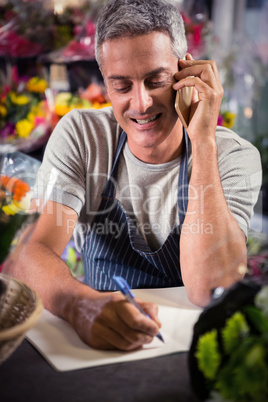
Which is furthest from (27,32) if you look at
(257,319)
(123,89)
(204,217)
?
(257,319)

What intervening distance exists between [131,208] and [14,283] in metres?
0.65

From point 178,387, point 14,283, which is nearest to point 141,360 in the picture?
point 178,387

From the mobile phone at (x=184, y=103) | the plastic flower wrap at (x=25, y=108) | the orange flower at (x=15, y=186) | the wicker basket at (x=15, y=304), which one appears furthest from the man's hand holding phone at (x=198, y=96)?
the wicker basket at (x=15, y=304)

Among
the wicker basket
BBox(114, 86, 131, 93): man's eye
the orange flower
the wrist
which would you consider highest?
the orange flower

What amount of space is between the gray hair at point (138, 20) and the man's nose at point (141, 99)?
126 millimetres

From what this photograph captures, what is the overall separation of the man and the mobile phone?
18mm

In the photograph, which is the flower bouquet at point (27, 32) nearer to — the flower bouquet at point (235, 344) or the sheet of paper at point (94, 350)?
the sheet of paper at point (94, 350)

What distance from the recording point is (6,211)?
2.19 feet

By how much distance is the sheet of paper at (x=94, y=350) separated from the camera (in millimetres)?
650

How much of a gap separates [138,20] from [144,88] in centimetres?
16

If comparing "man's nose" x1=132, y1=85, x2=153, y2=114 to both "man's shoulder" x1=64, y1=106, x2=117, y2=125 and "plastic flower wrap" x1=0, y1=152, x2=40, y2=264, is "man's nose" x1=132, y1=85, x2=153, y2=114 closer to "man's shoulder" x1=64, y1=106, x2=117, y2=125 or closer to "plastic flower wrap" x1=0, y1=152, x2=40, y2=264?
"man's shoulder" x1=64, y1=106, x2=117, y2=125

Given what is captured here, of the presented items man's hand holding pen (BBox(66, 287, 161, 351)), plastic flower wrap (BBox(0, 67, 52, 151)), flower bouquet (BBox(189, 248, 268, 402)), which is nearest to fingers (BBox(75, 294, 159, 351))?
man's hand holding pen (BBox(66, 287, 161, 351))

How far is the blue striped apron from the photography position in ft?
4.10

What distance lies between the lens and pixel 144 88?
1.20 m
